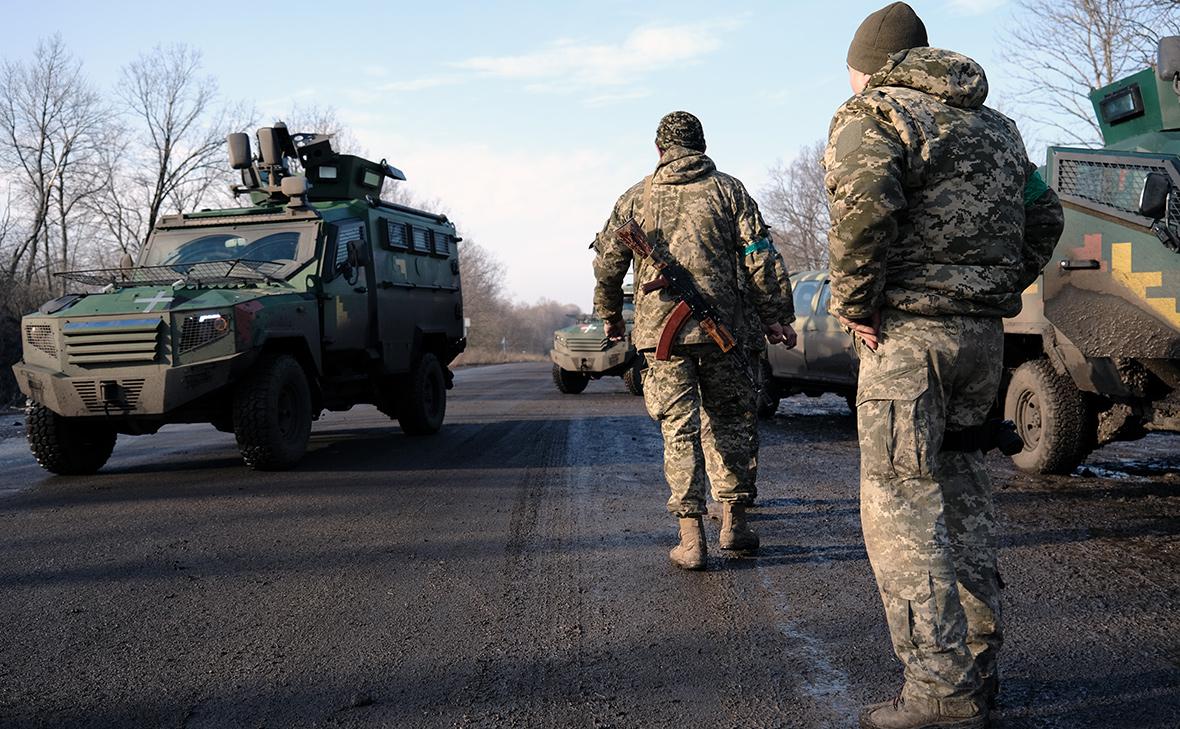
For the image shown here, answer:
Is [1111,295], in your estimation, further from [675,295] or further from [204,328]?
[204,328]

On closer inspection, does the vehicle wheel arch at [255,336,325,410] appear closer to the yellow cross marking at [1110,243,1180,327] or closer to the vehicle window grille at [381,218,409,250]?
the vehicle window grille at [381,218,409,250]

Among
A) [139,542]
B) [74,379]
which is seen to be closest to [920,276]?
[139,542]

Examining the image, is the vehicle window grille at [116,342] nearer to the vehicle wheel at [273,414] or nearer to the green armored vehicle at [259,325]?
the green armored vehicle at [259,325]

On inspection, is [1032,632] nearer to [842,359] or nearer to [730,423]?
[730,423]

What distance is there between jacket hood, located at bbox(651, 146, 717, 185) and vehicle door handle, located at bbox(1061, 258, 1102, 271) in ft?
9.10

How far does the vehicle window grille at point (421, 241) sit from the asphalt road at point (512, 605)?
3592mm

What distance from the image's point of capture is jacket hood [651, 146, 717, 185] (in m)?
5.00

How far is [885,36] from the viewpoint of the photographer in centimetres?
313

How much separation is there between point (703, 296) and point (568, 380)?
1268 centimetres

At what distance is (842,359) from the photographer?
10977mm

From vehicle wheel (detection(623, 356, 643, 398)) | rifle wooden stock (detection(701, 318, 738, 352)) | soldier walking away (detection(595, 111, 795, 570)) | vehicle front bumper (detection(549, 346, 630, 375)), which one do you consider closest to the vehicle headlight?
soldier walking away (detection(595, 111, 795, 570))

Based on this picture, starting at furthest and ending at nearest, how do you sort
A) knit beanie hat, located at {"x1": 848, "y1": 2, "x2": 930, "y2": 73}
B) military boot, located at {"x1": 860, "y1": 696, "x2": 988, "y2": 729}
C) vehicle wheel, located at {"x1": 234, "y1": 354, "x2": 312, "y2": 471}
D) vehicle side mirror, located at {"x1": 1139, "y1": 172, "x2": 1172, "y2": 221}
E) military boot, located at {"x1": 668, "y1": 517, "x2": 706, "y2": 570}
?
vehicle wheel, located at {"x1": 234, "y1": 354, "x2": 312, "y2": 471}, vehicle side mirror, located at {"x1": 1139, "y1": 172, "x2": 1172, "y2": 221}, military boot, located at {"x1": 668, "y1": 517, "x2": 706, "y2": 570}, knit beanie hat, located at {"x1": 848, "y1": 2, "x2": 930, "y2": 73}, military boot, located at {"x1": 860, "y1": 696, "x2": 988, "y2": 729}

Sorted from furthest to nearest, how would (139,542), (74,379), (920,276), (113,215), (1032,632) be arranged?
(113,215) → (74,379) → (139,542) → (1032,632) → (920,276)

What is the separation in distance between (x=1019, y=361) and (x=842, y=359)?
3.29 meters
